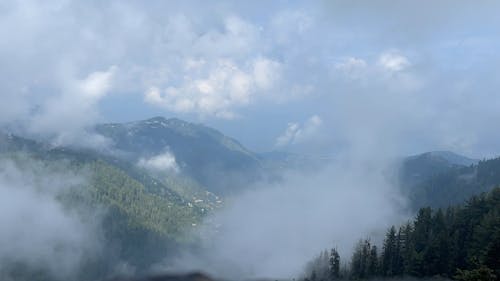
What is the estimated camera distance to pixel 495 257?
3225 centimetres

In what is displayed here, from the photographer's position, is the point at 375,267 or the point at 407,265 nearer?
the point at 407,265

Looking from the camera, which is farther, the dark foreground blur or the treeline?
the treeline

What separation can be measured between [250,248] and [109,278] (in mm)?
172209

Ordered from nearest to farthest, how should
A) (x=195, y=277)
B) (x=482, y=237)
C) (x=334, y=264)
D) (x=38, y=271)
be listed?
(x=195, y=277), (x=482, y=237), (x=334, y=264), (x=38, y=271)

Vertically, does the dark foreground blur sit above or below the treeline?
below

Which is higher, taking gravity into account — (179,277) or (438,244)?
(438,244)

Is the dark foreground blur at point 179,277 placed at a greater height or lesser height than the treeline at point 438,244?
lesser

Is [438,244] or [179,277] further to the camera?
[438,244]

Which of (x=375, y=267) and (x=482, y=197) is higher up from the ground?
(x=482, y=197)

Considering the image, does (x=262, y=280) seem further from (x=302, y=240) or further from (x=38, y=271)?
(x=38, y=271)

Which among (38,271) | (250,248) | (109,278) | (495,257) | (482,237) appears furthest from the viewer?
(38,271)

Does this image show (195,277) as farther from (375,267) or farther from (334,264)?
(334,264)

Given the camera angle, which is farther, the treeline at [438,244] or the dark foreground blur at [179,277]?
the treeline at [438,244]

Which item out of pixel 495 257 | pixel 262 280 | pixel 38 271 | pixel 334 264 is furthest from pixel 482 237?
pixel 38 271
